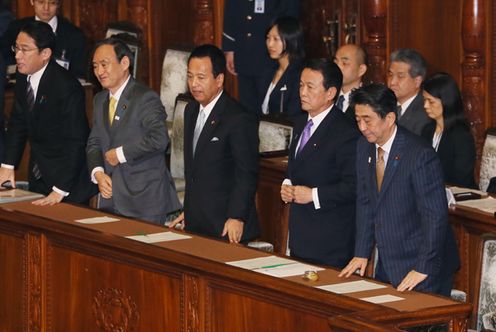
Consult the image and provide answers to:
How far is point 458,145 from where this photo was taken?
6.74m

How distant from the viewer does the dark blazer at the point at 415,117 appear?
715cm

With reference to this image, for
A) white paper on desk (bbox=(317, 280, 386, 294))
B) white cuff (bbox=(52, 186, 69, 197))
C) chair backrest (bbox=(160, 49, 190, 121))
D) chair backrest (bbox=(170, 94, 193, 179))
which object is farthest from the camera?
chair backrest (bbox=(160, 49, 190, 121))

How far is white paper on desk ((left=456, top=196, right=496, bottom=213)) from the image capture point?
6.14 m

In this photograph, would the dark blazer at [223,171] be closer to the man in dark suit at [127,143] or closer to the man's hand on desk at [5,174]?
the man in dark suit at [127,143]

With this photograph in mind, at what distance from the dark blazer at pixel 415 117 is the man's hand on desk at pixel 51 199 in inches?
76.7

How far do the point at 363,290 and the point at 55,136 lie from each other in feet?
8.11

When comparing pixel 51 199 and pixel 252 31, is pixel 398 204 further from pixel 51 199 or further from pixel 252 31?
pixel 252 31

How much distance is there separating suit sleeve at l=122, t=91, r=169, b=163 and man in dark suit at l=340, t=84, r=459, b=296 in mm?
1268

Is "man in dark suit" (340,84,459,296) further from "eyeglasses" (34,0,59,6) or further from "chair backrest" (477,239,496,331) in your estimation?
"eyeglasses" (34,0,59,6)

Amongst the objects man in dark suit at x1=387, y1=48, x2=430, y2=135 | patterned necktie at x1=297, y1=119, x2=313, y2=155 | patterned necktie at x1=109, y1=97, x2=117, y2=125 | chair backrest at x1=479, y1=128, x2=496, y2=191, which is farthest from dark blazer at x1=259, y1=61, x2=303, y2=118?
patterned necktie at x1=297, y1=119, x2=313, y2=155

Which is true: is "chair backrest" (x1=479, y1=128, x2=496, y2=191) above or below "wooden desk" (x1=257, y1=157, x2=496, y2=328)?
above

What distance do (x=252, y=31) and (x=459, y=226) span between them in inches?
123

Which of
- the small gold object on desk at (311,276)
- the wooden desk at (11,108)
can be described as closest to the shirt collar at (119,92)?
the small gold object on desk at (311,276)

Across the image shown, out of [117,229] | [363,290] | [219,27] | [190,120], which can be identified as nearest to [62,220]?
→ [117,229]
